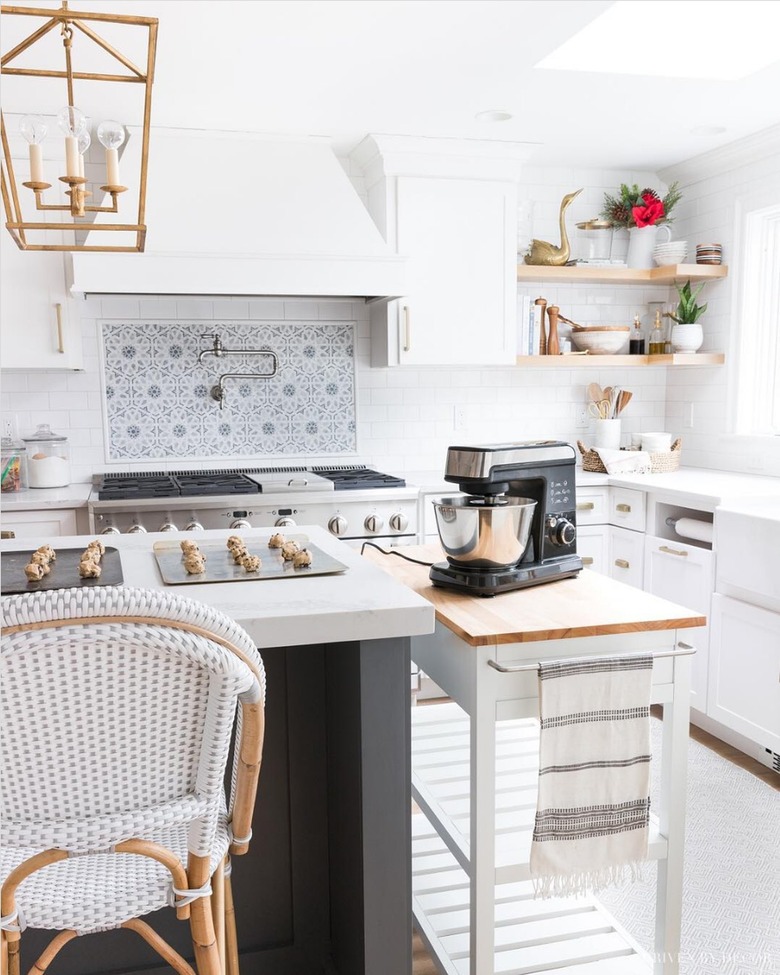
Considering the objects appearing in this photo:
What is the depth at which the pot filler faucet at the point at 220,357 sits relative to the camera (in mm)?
4164

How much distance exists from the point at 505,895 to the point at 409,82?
267cm

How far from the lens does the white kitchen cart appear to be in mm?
1793

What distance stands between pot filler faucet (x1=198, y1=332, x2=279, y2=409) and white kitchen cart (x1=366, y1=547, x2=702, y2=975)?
6.86ft

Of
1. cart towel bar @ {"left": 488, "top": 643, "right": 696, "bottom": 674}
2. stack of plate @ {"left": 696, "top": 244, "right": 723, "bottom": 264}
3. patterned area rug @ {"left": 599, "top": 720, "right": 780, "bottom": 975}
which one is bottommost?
patterned area rug @ {"left": 599, "top": 720, "right": 780, "bottom": 975}

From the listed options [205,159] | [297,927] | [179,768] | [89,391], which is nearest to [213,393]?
[89,391]

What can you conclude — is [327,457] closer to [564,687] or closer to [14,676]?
[564,687]

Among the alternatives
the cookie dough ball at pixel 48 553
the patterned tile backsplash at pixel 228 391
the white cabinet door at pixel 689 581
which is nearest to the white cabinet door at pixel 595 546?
the white cabinet door at pixel 689 581

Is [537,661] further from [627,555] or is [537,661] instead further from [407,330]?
[407,330]

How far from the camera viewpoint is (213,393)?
4191mm

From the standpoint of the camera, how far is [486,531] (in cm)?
199

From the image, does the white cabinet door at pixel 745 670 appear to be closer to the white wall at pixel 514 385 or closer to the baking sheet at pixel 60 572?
the white wall at pixel 514 385

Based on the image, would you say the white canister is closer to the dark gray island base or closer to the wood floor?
the wood floor

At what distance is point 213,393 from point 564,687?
2.81m

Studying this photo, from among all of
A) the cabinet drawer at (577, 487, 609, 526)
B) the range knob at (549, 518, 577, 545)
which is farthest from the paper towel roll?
the range knob at (549, 518, 577, 545)
